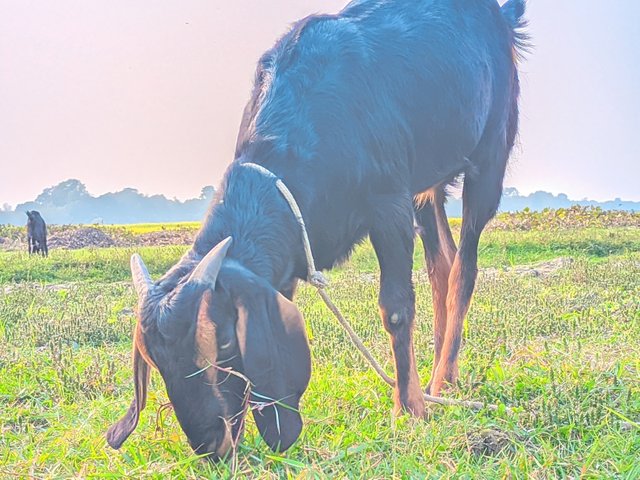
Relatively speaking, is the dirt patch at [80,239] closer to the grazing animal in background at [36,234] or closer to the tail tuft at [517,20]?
the grazing animal in background at [36,234]

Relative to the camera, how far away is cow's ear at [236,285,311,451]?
2412 millimetres

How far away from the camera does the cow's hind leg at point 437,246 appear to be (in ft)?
14.8

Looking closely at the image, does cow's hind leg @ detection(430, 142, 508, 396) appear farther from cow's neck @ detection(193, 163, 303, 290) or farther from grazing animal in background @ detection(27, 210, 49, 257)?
grazing animal in background @ detection(27, 210, 49, 257)

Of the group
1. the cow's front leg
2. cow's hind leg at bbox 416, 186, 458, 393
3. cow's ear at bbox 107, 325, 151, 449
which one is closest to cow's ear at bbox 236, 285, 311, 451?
cow's ear at bbox 107, 325, 151, 449

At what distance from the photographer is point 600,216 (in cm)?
1803

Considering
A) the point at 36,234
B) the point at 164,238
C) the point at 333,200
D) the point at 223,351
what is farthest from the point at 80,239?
the point at 223,351

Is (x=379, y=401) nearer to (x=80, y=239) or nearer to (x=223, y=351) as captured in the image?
(x=223, y=351)

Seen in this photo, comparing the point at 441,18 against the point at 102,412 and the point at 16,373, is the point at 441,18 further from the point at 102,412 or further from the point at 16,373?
the point at 16,373

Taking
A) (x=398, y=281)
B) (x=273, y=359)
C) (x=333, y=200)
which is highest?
(x=333, y=200)

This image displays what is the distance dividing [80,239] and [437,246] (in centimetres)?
1693

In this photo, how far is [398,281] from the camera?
11.4 feet

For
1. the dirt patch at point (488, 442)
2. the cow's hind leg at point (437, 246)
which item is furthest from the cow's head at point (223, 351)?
the cow's hind leg at point (437, 246)

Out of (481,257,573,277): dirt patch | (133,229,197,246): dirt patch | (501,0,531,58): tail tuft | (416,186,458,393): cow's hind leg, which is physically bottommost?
(133,229,197,246): dirt patch

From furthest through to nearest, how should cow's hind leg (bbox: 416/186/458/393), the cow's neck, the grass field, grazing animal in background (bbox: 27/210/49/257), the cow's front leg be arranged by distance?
grazing animal in background (bbox: 27/210/49/257) → cow's hind leg (bbox: 416/186/458/393) → the cow's front leg → the cow's neck → the grass field
